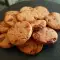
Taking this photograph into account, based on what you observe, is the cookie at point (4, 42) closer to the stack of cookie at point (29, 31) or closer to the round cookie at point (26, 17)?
the stack of cookie at point (29, 31)

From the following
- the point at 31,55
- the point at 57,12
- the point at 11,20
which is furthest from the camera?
the point at 57,12

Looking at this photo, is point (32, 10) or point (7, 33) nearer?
point (7, 33)

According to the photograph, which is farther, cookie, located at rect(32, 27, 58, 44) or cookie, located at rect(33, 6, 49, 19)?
cookie, located at rect(33, 6, 49, 19)

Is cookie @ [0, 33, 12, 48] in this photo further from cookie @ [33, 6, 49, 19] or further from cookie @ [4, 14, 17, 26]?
cookie @ [33, 6, 49, 19]

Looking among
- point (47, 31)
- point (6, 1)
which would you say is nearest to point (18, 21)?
point (47, 31)

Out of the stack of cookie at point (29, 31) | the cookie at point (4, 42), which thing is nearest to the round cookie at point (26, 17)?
the stack of cookie at point (29, 31)

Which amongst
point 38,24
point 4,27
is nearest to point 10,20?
point 4,27

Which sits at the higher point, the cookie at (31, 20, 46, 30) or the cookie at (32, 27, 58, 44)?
the cookie at (31, 20, 46, 30)

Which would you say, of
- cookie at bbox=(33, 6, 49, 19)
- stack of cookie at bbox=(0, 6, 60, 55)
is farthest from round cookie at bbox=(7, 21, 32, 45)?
cookie at bbox=(33, 6, 49, 19)

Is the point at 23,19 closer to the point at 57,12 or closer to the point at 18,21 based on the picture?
the point at 18,21
